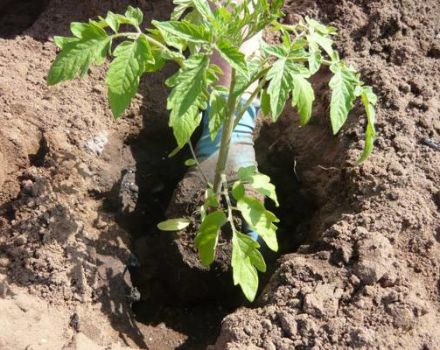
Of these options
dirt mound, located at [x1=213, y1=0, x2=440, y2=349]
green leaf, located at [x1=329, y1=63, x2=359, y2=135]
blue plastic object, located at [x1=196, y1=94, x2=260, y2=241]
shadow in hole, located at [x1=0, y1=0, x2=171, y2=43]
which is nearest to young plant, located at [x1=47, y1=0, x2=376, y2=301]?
green leaf, located at [x1=329, y1=63, x2=359, y2=135]

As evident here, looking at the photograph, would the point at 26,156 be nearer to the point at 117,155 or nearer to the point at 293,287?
the point at 117,155

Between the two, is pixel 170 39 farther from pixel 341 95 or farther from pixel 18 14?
pixel 18 14

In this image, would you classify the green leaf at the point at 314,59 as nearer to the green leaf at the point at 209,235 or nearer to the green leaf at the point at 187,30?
the green leaf at the point at 187,30

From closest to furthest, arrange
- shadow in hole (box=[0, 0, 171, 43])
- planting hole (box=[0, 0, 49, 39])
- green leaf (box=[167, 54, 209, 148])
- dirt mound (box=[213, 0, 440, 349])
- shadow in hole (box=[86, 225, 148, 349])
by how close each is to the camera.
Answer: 1. green leaf (box=[167, 54, 209, 148])
2. dirt mound (box=[213, 0, 440, 349])
3. shadow in hole (box=[86, 225, 148, 349])
4. shadow in hole (box=[0, 0, 171, 43])
5. planting hole (box=[0, 0, 49, 39])

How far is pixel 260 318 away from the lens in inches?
58.3

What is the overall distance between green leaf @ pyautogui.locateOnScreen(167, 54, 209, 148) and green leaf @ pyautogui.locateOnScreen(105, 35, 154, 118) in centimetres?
8

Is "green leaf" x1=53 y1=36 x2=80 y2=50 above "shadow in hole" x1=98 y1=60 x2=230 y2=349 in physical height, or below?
above

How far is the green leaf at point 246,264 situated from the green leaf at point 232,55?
0.46 metres

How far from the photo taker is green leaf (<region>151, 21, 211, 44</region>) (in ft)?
4.02

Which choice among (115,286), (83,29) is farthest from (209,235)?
(83,29)

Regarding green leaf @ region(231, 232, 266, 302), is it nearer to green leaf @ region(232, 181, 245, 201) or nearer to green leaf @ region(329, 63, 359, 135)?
green leaf @ region(232, 181, 245, 201)

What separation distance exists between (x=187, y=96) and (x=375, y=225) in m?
0.71

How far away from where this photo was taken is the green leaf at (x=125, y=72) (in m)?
1.22

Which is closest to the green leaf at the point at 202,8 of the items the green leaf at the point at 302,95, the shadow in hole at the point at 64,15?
the green leaf at the point at 302,95
